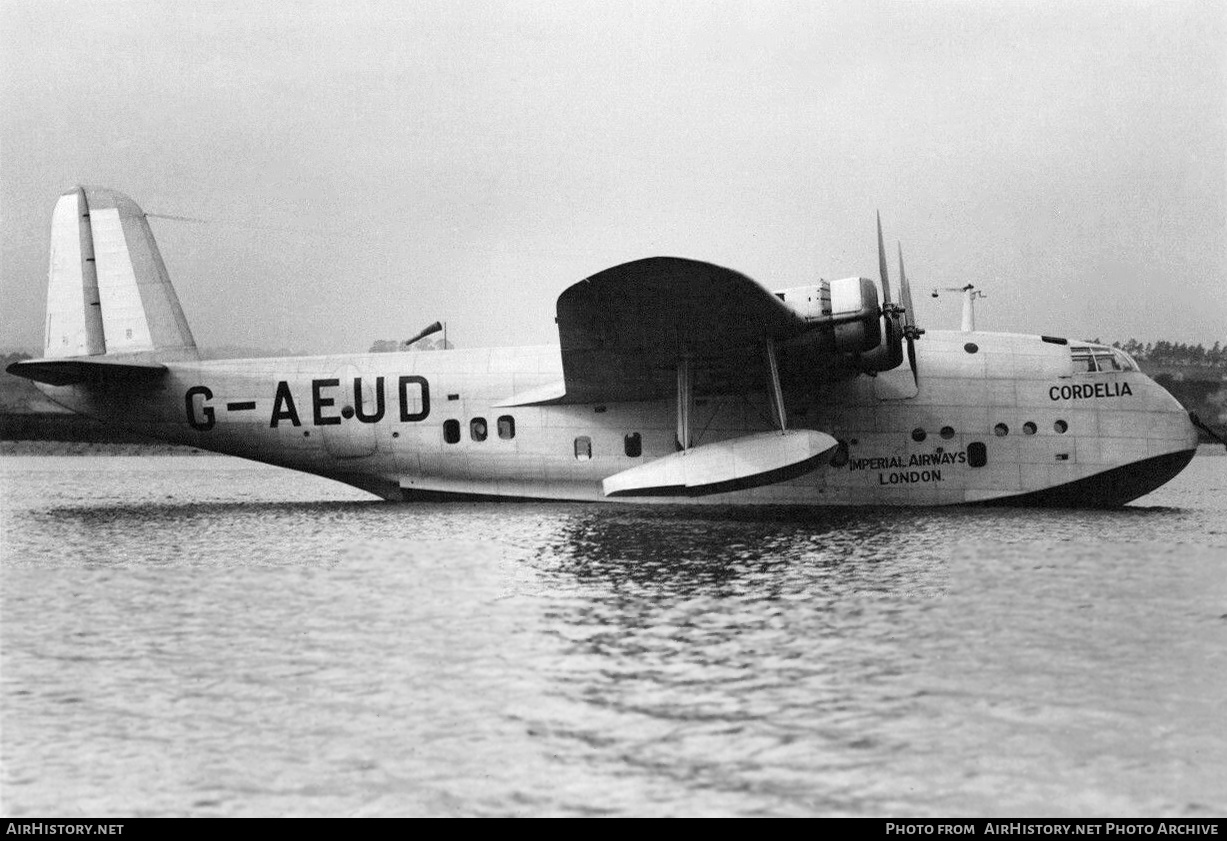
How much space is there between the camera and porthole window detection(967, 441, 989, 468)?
607 inches

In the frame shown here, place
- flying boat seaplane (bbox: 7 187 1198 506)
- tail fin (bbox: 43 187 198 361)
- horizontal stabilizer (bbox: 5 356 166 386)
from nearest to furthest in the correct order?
flying boat seaplane (bbox: 7 187 1198 506)
horizontal stabilizer (bbox: 5 356 166 386)
tail fin (bbox: 43 187 198 361)

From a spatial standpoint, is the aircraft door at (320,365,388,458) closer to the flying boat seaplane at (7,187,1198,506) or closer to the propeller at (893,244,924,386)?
the flying boat seaplane at (7,187,1198,506)

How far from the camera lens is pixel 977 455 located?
608 inches

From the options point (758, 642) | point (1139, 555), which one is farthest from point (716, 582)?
point (1139, 555)

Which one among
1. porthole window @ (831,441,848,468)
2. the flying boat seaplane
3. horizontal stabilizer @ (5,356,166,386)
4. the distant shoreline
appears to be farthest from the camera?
the distant shoreline

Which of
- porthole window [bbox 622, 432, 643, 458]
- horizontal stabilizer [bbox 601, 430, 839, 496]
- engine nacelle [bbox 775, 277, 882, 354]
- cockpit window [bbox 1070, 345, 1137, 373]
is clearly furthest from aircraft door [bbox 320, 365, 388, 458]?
cockpit window [bbox 1070, 345, 1137, 373]

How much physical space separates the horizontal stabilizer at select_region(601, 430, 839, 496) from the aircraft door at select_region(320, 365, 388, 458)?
17.0 feet

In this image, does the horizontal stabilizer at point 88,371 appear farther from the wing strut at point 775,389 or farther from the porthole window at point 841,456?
the porthole window at point 841,456

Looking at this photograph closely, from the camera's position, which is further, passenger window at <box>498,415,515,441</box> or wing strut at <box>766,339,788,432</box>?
passenger window at <box>498,415,515,441</box>

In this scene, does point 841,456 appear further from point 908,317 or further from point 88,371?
point 88,371

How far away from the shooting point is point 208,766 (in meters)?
4.62

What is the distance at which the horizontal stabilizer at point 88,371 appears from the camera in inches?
664

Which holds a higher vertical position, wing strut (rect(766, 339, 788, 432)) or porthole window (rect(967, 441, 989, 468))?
wing strut (rect(766, 339, 788, 432))

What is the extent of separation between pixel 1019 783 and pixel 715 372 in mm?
11528
